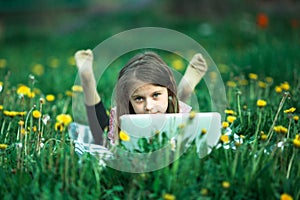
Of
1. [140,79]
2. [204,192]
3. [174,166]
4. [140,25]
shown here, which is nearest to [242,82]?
[140,79]

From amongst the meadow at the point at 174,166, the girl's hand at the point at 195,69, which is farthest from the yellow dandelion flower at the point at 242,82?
the girl's hand at the point at 195,69

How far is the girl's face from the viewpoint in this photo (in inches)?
108

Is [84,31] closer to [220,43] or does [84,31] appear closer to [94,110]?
[220,43]

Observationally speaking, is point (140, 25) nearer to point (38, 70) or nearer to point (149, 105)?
point (38, 70)

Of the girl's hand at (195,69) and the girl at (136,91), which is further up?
the girl's hand at (195,69)

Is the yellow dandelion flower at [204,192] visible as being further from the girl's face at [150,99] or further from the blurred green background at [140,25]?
the blurred green background at [140,25]

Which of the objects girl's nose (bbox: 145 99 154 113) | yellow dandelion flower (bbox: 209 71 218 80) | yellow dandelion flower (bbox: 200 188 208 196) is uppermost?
yellow dandelion flower (bbox: 209 71 218 80)

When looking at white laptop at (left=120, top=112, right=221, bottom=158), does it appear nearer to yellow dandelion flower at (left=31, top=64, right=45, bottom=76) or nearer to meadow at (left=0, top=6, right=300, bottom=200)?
meadow at (left=0, top=6, right=300, bottom=200)

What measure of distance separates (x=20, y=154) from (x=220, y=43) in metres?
5.44

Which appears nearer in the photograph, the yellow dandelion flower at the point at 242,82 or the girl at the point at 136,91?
the girl at the point at 136,91

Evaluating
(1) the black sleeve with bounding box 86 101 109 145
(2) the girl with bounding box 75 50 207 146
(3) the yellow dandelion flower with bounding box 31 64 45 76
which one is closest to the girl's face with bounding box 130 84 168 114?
(2) the girl with bounding box 75 50 207 146

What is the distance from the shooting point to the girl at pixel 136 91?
9.10 feet

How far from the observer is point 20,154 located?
2.29m

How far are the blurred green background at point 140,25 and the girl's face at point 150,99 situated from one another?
4.57ft
